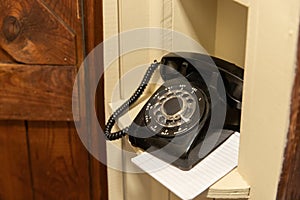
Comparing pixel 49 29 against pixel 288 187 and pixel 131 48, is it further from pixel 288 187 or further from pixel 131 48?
pixel 288 187

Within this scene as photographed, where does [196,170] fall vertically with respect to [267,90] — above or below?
below

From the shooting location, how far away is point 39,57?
1159mm

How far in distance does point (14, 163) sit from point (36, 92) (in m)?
0.23

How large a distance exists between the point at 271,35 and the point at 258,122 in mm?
146

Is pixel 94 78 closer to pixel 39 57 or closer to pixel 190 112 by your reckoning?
pixel 39 57

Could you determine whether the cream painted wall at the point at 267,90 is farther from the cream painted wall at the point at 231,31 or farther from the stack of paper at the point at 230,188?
the cream painted wall at the point at 231,31

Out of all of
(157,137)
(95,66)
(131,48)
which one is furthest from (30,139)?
(157,137)

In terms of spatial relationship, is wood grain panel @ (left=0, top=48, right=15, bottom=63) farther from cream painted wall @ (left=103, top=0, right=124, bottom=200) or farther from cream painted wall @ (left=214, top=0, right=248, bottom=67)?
cream painted wall @ (left=214, top=0, right=248, bottom=67)

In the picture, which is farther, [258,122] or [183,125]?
[183,125]

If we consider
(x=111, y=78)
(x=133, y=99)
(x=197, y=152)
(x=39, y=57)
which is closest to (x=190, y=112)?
(x=197, y=152)

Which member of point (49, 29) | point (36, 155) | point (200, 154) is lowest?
point (36, 155)

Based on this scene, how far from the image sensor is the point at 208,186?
0.82m

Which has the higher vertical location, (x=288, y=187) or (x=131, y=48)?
(x=131, y=48)

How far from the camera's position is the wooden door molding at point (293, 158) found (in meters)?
0.63
